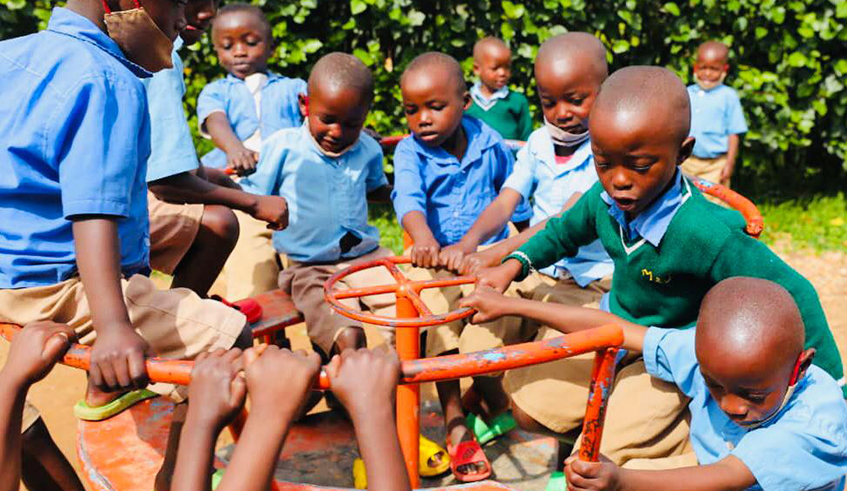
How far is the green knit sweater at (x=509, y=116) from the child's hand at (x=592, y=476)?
4331 mm

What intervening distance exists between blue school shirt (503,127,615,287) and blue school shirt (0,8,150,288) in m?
1.57

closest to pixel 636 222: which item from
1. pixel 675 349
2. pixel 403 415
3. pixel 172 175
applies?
pixel 675 349

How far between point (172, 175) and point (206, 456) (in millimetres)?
1450

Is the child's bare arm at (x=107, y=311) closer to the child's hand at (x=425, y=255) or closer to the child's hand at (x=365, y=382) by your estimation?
the child's hand at (x=365, y=382)

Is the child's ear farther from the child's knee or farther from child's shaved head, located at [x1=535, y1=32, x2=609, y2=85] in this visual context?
the child's knee

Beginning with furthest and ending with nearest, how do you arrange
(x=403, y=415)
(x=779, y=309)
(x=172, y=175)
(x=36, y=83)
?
(x=172, y=175)
(x=403, y=415)
(x=36, y=83)
(x=779, y=309)

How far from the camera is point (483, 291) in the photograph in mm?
2279

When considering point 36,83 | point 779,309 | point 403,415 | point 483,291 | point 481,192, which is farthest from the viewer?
point 481,192

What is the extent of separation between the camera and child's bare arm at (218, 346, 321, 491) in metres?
1.65

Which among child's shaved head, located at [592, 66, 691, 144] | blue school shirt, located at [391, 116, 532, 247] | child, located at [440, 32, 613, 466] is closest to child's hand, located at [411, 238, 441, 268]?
child, located at [440, 32, 613, 466]

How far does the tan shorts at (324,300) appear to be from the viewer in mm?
3111

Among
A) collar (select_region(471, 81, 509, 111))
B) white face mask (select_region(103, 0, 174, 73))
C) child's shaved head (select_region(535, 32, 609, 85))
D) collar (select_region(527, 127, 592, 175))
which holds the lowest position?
collar (select_region(471, 81, 509, 111))

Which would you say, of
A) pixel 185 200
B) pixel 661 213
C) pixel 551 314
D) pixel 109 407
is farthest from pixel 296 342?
pixel 661 213

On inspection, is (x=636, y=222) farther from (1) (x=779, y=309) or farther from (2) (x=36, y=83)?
(2) (x=36, y=83)
